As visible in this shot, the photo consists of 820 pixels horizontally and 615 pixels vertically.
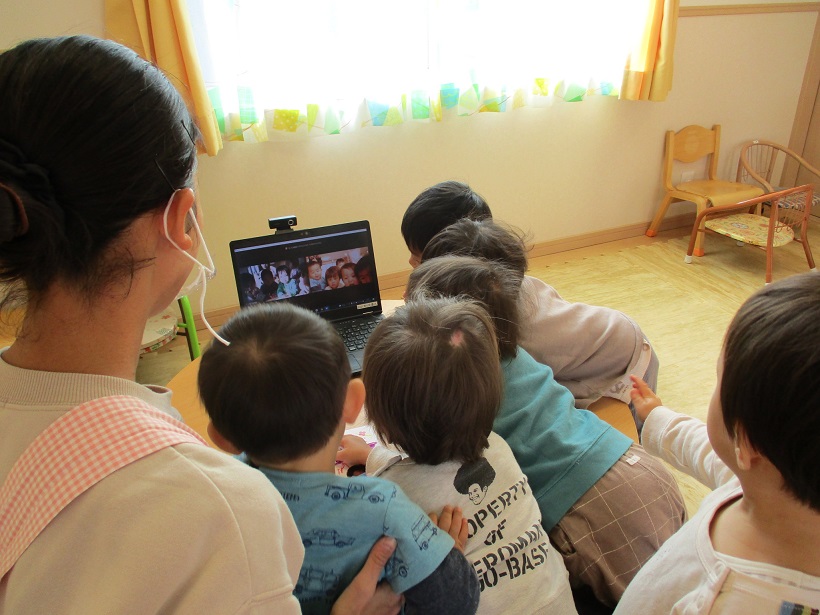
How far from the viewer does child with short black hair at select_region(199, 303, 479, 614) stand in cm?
76

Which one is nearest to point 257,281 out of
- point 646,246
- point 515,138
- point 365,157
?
point 365,157

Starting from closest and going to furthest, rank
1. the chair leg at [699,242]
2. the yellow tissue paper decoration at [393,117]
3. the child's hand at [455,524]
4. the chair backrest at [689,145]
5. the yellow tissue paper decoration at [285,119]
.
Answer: the child's hand at [455,524], the yellow tissue paper decoration at [285,119], the yellow tissue paper decoration at [393,117], the chair leg at [699,242], the chair backrest at [689,145]

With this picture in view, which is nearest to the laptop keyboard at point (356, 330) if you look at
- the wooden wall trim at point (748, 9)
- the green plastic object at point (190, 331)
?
the green plastic object at point (190, 331)

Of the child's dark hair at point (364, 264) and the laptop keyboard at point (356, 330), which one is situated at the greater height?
the child's dark hair at point (364, 264)

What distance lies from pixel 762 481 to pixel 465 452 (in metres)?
0.41

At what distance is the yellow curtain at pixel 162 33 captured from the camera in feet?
7.23

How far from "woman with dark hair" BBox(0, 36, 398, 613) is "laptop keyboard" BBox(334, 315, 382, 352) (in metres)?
0.92

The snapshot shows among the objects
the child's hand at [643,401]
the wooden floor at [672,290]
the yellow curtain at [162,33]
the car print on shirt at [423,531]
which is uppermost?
the yellow curtain at [162,33]

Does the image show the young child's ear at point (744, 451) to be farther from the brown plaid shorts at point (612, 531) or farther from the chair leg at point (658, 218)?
the chair leg at point (658, 218)

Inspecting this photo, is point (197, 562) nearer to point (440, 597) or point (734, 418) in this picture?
point (440, 597)

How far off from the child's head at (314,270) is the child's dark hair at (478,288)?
40 cm

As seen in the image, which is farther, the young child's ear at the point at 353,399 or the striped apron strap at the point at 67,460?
the young child's ear at the point at 353,399

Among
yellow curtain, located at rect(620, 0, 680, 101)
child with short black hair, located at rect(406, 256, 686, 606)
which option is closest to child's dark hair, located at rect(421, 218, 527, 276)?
child with short black hair, located at rect(406, 256, 686, 606)

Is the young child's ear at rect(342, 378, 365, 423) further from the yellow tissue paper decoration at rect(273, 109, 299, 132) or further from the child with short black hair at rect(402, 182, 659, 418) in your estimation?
the yellow tissue paper decoration at rect(273, 109, 299, 132)
